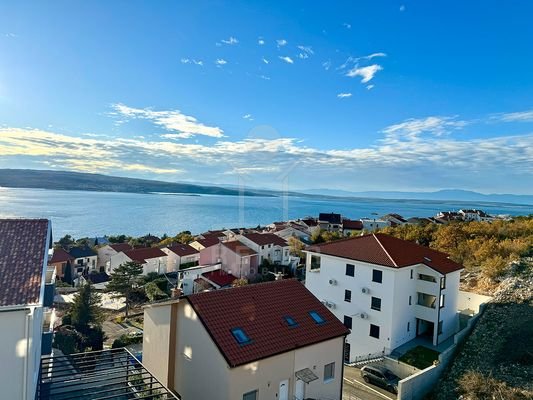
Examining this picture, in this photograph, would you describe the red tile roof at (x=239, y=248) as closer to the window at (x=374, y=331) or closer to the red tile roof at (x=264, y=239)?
the red tile roof at (x=264, y=239)

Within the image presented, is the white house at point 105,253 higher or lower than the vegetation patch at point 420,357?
lower

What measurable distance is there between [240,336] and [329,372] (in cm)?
331

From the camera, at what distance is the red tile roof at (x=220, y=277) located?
106ft

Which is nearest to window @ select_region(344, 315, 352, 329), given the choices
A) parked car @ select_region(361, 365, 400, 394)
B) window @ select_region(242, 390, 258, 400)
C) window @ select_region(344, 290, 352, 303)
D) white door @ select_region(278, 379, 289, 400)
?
window @ select_region(344, 290, 352, 303)

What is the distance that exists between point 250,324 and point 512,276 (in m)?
18.5

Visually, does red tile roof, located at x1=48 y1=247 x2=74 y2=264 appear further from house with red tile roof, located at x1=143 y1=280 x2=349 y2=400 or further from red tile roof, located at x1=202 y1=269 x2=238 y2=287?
house with red tile roof, located at x1=143 y1=280 x2=349 y2=400

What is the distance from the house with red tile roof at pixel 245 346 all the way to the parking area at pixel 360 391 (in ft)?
8.32

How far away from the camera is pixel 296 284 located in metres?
11.9

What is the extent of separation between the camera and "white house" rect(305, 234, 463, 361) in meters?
16.7

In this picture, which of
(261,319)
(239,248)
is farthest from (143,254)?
(261,319)

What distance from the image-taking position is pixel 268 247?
40.0 meters

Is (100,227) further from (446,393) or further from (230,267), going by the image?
(446,393)

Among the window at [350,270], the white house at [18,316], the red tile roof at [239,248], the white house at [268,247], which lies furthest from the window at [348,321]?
the white house at [268,247]

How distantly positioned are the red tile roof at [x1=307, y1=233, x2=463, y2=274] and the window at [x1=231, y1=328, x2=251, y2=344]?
32.1 ft
